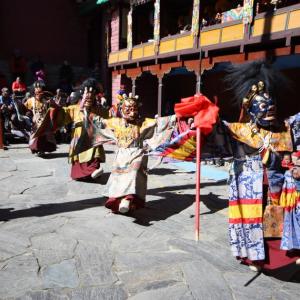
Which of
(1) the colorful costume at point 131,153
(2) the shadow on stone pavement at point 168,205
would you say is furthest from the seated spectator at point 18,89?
(1) the colorful costume at point 131,153

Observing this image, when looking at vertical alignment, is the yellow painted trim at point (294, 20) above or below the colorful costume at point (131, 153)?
above

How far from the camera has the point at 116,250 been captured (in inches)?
157

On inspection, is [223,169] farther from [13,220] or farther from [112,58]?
[112,58]

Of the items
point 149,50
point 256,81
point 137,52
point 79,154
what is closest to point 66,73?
point 137,52

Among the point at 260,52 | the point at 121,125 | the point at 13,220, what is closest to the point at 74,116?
the point at 121,125

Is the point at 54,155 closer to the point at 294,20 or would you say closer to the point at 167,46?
the point at 167,46

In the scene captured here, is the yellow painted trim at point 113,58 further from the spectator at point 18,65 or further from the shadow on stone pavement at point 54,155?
the shadow on stone pavement at point 54,155

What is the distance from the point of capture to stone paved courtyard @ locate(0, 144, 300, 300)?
319 centimetres

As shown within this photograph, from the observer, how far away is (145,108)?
19.2 m

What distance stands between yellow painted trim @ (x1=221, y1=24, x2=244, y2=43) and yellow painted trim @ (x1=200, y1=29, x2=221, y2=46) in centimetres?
25

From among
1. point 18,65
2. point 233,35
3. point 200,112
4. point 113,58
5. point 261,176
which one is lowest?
point 261,176

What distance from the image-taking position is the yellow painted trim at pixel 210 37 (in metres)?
11.1

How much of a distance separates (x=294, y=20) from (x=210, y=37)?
3.12 metres

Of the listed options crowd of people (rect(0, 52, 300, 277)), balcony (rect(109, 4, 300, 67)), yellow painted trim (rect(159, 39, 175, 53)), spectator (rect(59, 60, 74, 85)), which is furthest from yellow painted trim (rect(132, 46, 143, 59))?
crowd of people (rect(0, 52, 300, 277))
